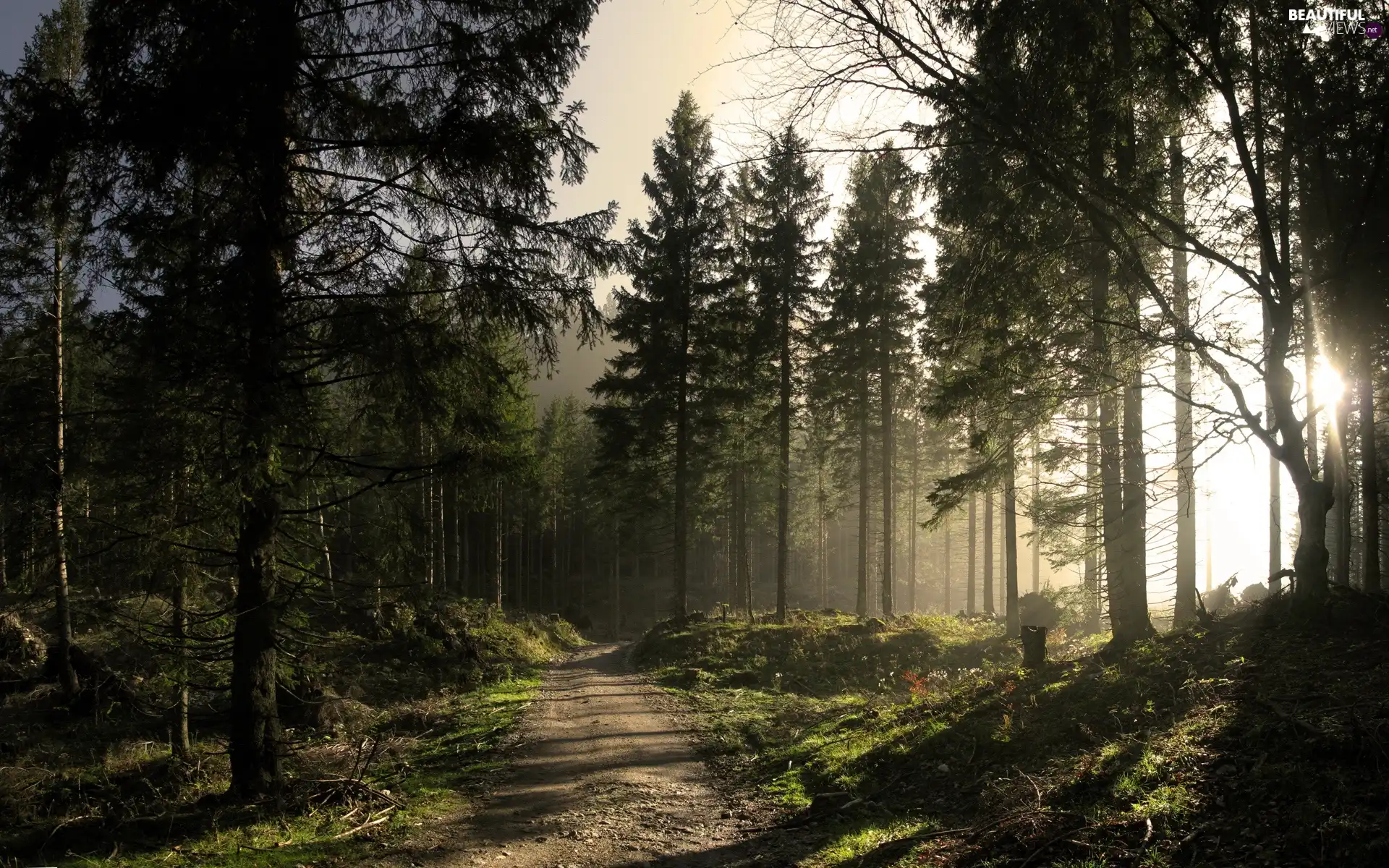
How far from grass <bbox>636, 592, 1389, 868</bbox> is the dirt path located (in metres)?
0.64

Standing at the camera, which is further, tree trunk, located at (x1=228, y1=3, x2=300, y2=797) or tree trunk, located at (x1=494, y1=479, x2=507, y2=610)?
tree trunk, located at (x1=494, y1=479, x2=507, y2=610)

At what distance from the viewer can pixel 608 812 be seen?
723cm

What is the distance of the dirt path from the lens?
610cm

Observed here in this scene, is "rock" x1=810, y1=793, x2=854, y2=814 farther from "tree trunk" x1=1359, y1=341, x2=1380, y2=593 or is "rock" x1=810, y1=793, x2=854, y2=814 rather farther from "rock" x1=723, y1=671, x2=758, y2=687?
"tree trunk" x1=1359, y1=341, x2=1380, y2=593

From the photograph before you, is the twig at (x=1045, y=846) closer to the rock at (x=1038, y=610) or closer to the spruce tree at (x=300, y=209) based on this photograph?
the spruce tree at (x=300, y=209)

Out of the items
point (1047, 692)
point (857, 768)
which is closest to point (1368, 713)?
point (1047, 692)

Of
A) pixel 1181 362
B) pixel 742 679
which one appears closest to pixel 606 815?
pixel 742 679

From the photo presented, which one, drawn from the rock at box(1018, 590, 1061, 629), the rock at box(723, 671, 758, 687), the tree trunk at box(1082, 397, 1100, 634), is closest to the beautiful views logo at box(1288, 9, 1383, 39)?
the tree trunk at box(1082, 397, 1100, 634)

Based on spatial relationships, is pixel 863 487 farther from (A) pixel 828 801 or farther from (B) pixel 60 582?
(B) pixel 60 582

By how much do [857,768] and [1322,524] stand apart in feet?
18.0

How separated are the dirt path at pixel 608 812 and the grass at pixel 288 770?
2.05 ft

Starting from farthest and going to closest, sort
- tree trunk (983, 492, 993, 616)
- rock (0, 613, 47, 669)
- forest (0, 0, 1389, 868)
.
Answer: tree trunk (983, 492, 993, 616) < rock (0, 613, 47, 669) < forest (0, 0, 1389, 868)

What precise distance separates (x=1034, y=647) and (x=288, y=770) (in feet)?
34.3

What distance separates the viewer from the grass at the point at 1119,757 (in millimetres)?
4293
